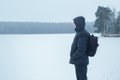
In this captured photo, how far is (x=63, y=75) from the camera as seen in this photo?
14359 millimetres

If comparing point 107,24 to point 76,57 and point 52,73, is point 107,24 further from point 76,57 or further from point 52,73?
point 76,57

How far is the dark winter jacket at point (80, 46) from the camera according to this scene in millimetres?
8219

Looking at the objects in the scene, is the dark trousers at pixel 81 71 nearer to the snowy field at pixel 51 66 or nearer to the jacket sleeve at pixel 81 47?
the jacket sleeve at pixel 81 47

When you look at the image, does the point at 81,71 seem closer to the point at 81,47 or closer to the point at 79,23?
the point at 81,47

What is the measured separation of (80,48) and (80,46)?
0.15 ft

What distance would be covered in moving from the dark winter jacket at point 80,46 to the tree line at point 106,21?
88.0 m

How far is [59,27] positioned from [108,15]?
68405 mm

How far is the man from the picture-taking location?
8234 millimetres

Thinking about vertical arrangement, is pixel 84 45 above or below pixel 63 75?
above

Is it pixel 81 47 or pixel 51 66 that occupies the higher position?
pixel 81 47

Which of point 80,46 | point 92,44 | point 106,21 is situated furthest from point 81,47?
point 106,21

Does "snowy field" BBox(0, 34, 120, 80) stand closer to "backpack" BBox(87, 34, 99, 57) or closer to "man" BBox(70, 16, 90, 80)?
"man" BBox(70, 16, 90, 80)

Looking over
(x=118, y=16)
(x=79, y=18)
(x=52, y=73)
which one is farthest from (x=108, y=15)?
(x=79, y=18)

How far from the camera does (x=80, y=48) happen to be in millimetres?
8219
